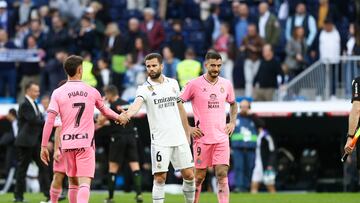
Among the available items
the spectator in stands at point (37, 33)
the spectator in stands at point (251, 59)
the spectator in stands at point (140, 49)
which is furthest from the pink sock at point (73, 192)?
the spectator in stands at point (37, 33)

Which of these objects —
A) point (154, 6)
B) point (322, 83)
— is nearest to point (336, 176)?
point (322, 83)

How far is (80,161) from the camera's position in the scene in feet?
47.5

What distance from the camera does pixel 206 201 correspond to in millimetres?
19422

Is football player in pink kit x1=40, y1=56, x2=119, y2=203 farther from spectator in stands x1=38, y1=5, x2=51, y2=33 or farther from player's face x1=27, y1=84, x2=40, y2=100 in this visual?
spectator in stands x1=38, y1=5, x2=51, y2=33

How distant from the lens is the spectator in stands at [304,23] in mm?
26297

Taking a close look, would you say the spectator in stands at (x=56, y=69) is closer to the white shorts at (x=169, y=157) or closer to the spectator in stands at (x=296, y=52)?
the spectator in stands at (x=296, y=52)

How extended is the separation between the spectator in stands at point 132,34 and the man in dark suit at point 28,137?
269 inches

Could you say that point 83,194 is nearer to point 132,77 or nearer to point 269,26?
point 132,77

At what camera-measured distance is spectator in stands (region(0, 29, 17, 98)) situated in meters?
26.7

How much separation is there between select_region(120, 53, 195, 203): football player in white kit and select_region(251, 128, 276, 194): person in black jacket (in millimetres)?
8364

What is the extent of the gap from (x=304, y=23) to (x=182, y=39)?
9.70 feet

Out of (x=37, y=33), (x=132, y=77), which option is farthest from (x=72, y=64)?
(x=37, y=33)

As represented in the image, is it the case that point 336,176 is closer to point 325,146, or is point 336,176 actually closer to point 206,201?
point 325,146

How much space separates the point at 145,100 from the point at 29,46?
39.3 feet
